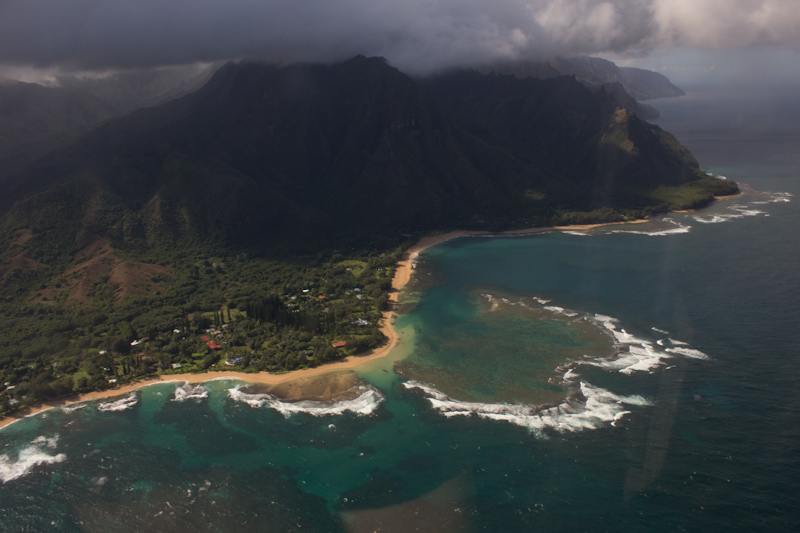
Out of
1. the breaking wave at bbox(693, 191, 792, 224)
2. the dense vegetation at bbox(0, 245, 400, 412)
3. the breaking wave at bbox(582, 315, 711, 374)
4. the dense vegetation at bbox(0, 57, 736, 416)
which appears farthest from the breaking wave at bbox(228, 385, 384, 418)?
the breaking wave at bbox(693, 191, 792, 224)

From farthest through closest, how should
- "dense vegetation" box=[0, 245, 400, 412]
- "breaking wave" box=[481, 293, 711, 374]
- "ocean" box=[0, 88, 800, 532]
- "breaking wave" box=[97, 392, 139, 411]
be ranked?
"dense vegetation" box=[0, 245, 400, 412] < "breaking wave" box=[481, 293, 711, 374] < "breaking wave" box=[97, 392, 139, 411] < "ocean" box=[0, 88, 800, 532]

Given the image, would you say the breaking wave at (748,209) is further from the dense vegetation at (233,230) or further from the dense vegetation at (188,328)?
the dense vegetation at (188,328)

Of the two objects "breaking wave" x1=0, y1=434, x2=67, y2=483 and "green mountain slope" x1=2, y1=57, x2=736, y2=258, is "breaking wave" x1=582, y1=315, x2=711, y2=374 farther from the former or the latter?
"green mountain slope" x1=2, y1=57, x2=736, y2=258

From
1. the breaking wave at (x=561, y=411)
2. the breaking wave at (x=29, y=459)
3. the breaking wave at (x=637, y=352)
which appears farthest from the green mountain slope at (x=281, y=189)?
the breaking wave at (x=561, y=411)

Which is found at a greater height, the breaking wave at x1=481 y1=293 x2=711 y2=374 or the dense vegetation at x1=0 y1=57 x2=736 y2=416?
the dense vegetation at x1=0 y1=57 x2=736 y2=416

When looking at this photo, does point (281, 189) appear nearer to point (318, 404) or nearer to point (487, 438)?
point (318, 404)

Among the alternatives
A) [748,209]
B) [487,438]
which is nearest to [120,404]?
[487,438]

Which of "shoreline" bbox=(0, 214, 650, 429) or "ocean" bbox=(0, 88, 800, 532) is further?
"shoreline" bbox=(0, 214, 650, 429)
